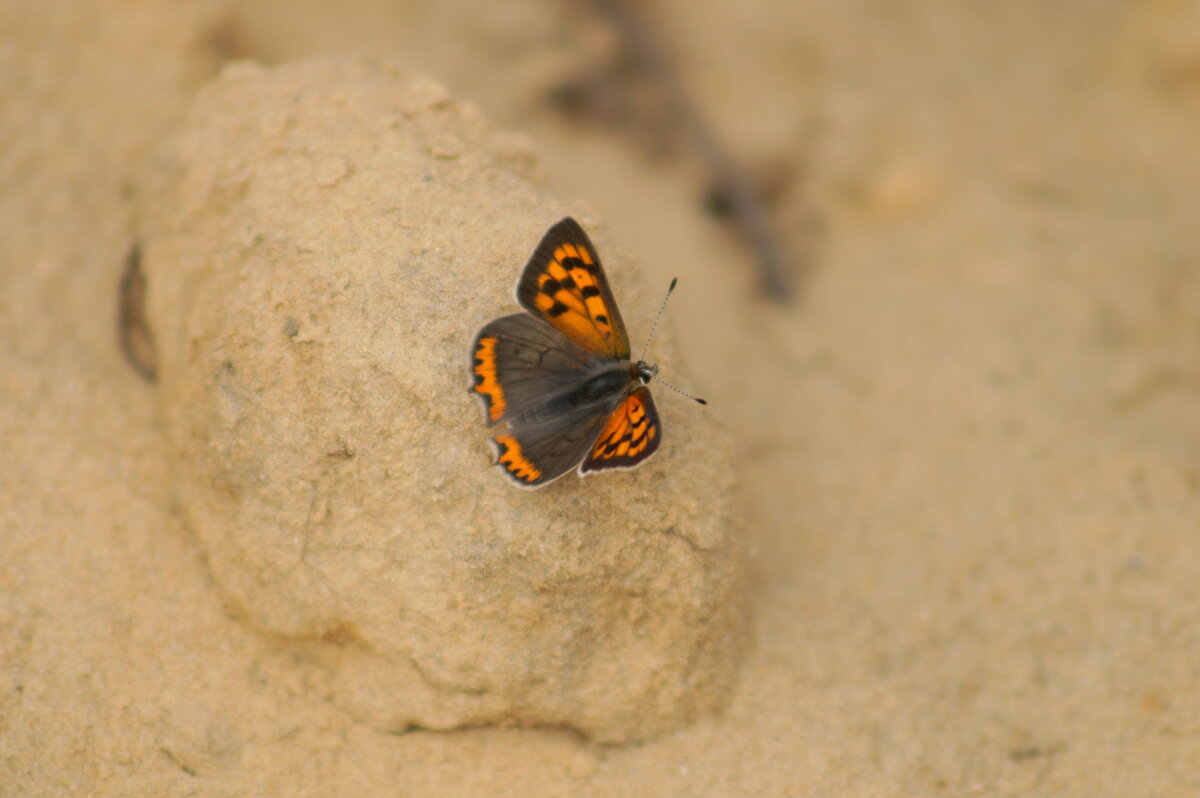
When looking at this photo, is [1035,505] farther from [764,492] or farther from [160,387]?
[160,387]

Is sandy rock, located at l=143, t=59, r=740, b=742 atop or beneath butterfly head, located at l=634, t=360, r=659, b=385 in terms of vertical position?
beneath

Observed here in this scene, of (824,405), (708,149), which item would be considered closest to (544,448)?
(824,405)

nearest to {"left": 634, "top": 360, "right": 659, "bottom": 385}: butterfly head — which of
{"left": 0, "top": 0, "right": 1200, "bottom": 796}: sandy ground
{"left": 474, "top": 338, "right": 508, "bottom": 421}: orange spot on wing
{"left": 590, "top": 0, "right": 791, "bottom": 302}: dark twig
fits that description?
{"left": 474, "top": 338, "right": 508, "bottom": 421}: orange spot on wing

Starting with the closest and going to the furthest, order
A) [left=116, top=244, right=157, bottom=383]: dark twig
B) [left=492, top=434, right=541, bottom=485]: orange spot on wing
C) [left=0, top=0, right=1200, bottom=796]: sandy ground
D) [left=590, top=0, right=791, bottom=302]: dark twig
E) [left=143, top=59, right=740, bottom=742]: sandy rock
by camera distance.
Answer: [left=492, top=434, right=541, bottom=485]: orange spot on wing → [left=143, top=59, right=740, bottom=742]: sandy rock → [left=0, top=0, right=1200, bottom=796]: sandy ground → [left=116, top=244, right=157, bottom=383]: dark twig → [left=590, top=0, right=791, bottom=302]: dark twig

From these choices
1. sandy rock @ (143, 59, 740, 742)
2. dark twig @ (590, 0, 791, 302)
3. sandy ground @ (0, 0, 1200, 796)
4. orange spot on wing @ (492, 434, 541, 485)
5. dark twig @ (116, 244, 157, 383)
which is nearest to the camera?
orange spot on wing @ (492, 434, 541, 485)

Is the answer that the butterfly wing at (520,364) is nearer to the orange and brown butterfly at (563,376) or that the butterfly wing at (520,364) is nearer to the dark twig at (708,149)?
the orange and brown butterfly at (563,376)

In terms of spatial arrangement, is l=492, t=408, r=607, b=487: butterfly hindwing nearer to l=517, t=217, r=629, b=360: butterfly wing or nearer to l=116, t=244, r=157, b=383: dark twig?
l=517, t=217, r=629, b=360: butterfly wing

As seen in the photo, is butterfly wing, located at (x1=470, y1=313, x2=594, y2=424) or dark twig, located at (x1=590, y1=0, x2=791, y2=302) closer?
butterfly wing, located at (x1=470, y1=313, x2=594, y2=424)

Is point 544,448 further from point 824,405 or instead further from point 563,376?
point 824,405
